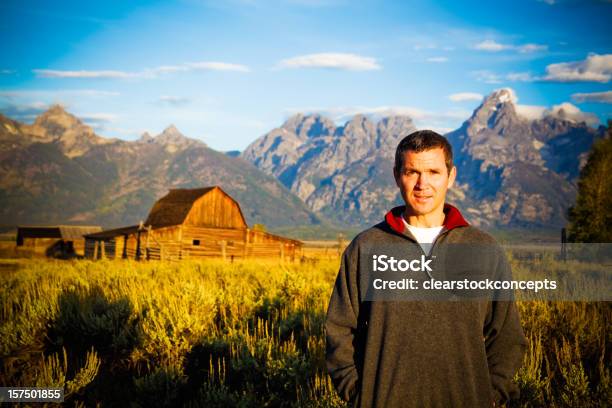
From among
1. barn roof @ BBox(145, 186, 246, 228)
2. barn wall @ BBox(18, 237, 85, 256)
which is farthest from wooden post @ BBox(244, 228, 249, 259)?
barn wall @ BBox(18, 237, 85, 256)

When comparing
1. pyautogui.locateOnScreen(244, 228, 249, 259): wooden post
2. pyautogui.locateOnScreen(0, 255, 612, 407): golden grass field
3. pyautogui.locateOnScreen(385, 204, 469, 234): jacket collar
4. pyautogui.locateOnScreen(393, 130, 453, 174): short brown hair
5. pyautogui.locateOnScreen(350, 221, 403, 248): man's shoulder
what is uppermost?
pyautogui.locateOnScreen(393, 130, 453, 174): short brown hair

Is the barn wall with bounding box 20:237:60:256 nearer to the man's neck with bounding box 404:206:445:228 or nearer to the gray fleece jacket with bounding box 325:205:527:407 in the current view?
the gray fleece jacket with bounding box 325:205:527:407

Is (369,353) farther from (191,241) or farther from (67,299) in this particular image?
(191,241)

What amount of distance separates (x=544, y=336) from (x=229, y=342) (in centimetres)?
379

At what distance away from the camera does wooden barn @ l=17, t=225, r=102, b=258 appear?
51.3 metres

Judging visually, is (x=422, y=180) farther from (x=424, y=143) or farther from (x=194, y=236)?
(x=194, y=236)

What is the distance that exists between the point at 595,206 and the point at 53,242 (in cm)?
5406

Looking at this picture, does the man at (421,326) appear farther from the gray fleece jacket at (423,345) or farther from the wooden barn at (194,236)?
the wooden barn at (194,236)

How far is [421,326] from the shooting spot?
8.09ft

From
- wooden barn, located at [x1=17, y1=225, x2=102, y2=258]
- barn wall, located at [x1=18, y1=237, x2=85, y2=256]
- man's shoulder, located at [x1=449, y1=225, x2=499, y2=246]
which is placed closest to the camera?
man's shoulder, located at [x1=449, y1=225, x2=499, y2=246]

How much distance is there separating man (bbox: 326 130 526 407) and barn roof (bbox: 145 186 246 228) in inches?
1355

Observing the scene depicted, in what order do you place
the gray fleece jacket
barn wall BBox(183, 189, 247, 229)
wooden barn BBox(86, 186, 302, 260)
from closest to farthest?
1. the gray fleece jacket
2. wooden barn BBox(86, 186, 302, 260)
3. barn wall BBox(183, 189, 247, 229)

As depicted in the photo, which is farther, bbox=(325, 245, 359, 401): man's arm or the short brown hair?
the short brown hair

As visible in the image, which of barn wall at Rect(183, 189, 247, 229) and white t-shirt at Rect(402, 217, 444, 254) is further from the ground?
white t-shirt at Rect(402, 217, 444, 254)
